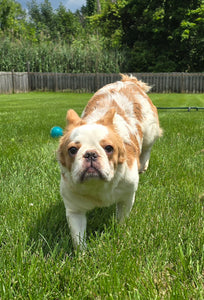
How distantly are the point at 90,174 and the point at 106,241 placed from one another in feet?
1.65

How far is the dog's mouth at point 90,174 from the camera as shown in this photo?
6.56ft

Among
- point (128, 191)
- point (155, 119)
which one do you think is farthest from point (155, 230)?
point (155, 119)

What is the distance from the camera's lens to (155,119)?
3.78 meters

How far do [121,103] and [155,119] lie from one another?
2.31ft

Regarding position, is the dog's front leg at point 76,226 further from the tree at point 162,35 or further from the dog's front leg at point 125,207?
the tree at point 162,35

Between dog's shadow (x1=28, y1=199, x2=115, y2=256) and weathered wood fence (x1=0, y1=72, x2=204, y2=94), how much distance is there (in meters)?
20.5

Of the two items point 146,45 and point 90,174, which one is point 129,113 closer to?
point 90,174

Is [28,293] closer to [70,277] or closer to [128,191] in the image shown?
[70,277]

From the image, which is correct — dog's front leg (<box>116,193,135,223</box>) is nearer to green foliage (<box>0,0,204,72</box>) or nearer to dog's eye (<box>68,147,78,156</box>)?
dog's eye (<box>68,147,78,156</box>)

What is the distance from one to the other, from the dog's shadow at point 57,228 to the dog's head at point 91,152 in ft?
1.42

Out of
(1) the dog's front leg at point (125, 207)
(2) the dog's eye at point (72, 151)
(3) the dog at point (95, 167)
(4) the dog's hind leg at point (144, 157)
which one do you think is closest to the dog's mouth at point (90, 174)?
(3) the dog at point (95, 167)

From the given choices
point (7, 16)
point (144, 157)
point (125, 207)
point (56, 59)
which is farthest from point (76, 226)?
point (7, 16)

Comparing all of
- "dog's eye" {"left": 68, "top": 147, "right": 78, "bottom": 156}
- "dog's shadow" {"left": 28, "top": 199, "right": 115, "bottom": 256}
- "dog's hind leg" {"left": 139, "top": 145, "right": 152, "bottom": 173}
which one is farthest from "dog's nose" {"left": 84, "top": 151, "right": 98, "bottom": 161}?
"dog's hind leg" {"left": 139, "top": 145, "right": 152, "bottom": 173}

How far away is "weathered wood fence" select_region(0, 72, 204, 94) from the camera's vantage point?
75.5 ft
